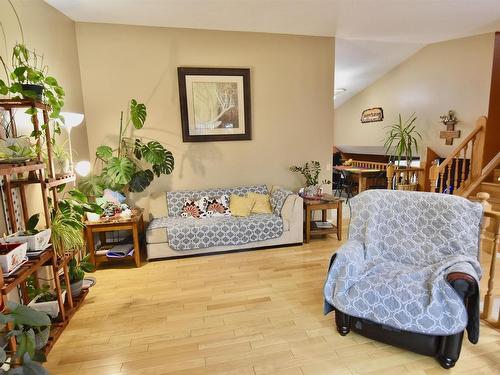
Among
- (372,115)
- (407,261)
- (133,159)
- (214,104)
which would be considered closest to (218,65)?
(214,104)

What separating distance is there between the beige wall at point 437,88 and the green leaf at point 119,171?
196 inches

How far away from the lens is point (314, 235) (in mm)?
3914

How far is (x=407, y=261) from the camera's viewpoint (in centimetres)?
212

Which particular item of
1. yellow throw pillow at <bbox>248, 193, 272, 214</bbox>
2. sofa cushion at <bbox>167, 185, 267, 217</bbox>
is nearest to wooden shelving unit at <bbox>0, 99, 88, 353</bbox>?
sofa cushion at <bbox>167, 185, 267, 217</bbox>

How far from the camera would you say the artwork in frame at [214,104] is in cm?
369

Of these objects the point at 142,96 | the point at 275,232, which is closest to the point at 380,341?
the point at 275,232

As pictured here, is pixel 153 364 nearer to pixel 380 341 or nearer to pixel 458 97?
pixel 380 341

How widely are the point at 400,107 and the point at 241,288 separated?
4.92m

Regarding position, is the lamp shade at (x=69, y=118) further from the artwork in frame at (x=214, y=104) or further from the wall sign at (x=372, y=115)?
the wall sign at (x=372, y=115)

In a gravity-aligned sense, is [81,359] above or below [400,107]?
below

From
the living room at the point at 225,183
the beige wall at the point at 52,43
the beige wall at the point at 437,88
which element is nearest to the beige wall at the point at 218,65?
the living room at the point at 225,183

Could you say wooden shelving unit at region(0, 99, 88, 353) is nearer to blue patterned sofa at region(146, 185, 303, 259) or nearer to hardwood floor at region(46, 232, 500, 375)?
hardwood floor at region(46, 232, 500, 375)

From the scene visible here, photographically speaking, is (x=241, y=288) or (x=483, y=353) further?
(x=241, y=288)

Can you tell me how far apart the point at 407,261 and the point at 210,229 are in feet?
6.59
